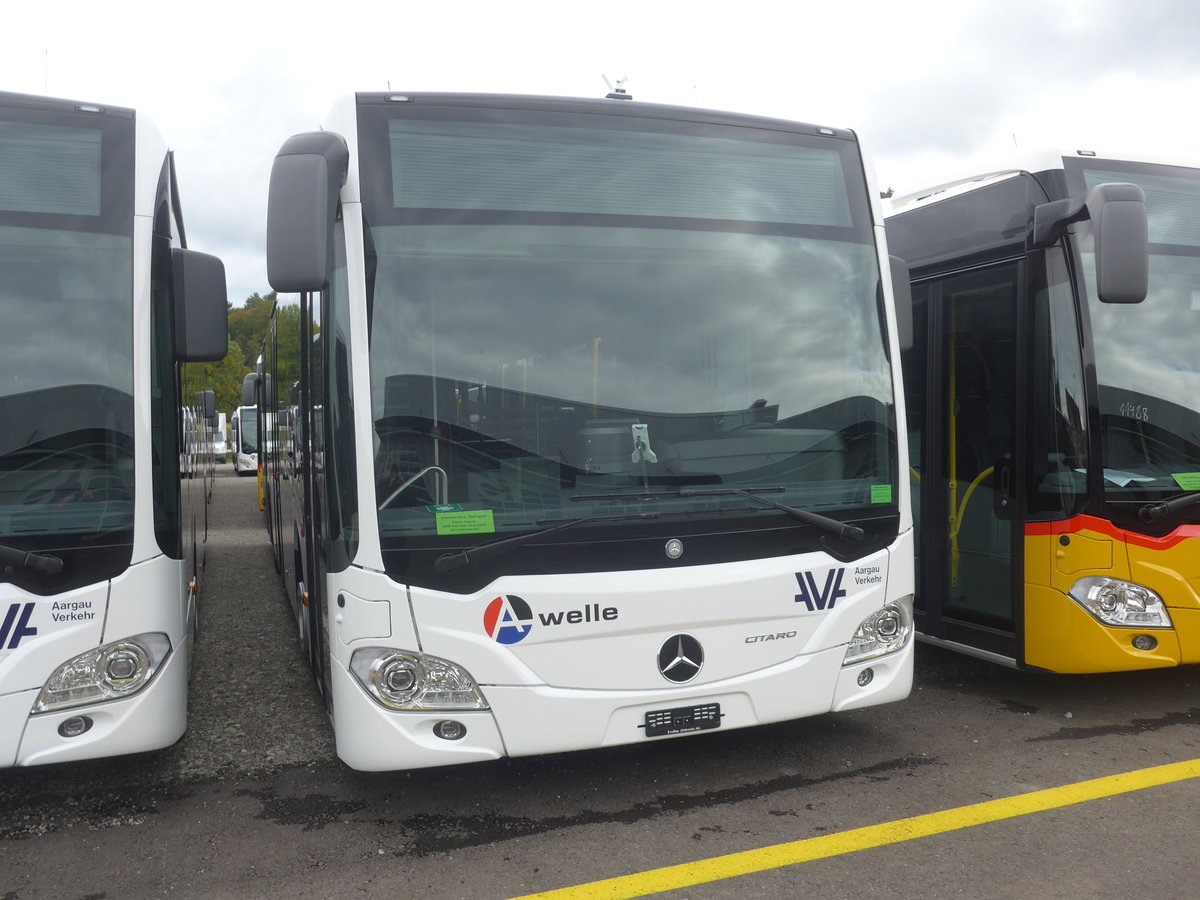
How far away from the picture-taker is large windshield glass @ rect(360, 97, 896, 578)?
12.5 ft

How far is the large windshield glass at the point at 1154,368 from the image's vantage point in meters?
5.14

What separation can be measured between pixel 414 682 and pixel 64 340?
1.87 metres

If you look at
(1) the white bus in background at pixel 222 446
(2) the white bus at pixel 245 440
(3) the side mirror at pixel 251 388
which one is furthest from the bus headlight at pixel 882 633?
(1) the white bus in background at pixel 222 446

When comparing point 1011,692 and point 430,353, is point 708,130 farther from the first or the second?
point 1011,692

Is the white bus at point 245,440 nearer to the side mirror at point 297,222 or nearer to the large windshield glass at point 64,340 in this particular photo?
the large windshield glass at point 64,340

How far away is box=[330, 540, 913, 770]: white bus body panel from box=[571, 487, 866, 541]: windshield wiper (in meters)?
0.14

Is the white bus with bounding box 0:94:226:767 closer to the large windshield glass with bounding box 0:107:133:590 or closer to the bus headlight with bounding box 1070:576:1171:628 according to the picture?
the large windshield glass with bounding box 0:107:133:590

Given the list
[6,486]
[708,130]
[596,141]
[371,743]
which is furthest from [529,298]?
[6,486]

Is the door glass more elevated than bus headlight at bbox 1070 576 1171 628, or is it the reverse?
the door glass

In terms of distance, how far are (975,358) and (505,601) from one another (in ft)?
11.4

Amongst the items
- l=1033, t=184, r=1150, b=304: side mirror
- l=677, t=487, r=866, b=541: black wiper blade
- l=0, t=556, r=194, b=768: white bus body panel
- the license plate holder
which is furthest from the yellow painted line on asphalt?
l=1033, t=184, r=1150, b=304: side mirror

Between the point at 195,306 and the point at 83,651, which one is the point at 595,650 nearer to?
the point at 83,651

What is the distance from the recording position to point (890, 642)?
4512 millimetres

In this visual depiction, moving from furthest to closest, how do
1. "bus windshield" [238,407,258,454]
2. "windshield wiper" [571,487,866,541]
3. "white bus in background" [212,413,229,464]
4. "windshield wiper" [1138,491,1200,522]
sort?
"white bus in background" [212,413,229,464] → "bus windshield" [238,407,258,454] → "windshield wiper" [1138,491,1200,522] → "windshield wiper" [571,487,866,541]
